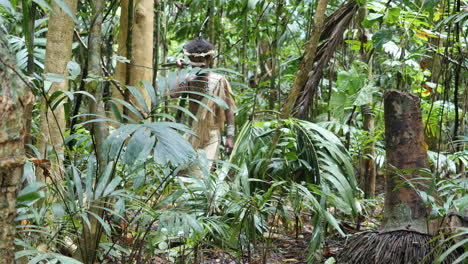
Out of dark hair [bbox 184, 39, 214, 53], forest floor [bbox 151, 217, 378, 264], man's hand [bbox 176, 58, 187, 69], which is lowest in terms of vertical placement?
forest floor [bbox 151, 217, 378, 264]

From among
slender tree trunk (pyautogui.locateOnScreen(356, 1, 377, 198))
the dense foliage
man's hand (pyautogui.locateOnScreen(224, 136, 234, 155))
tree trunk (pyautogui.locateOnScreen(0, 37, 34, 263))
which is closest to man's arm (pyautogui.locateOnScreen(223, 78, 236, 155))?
man's hand (pyautogui.locateOnScreen(224, 136, 234, 155))

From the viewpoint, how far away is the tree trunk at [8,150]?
1.19 metres

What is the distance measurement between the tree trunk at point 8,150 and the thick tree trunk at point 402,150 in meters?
2.24

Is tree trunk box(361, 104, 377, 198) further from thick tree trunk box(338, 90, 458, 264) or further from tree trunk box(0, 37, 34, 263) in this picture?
tree trunk box(0, 37, 34, 263)

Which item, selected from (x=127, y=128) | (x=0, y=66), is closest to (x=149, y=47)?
(x=127, y=128)

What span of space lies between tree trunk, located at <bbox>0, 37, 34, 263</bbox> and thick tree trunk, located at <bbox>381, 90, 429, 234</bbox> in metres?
2.24

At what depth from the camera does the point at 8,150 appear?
1.20 meters

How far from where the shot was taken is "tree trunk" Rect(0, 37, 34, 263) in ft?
3.91

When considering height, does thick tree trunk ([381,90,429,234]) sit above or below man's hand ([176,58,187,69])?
below

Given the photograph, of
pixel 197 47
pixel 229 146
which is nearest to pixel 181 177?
pixel 229 146

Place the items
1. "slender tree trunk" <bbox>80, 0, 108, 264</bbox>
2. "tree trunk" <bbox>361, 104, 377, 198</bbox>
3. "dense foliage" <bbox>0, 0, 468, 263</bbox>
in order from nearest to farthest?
"dense foliage" <bbox>0, 0, 468, 263</bbox> < "slender tree trunk" <bbox>80, 0, 108, 264</bbox> < "tree trunk" <bbox>361, 104, 377, 198</bbox>

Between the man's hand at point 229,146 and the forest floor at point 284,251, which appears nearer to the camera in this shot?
the forest floor at point 284,251

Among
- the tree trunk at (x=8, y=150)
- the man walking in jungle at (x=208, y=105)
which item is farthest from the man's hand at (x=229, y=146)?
the tree trunk at (x=8, y=150)

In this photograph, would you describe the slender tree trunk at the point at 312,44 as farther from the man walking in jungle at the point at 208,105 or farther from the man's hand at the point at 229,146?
the man's hand at the point at 229,146
